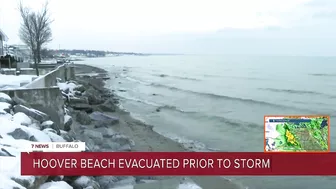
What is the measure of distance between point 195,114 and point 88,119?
879 cm

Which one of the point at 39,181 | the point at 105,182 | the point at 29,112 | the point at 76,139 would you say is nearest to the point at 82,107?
the point at 76,139

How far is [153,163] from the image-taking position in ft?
18.9

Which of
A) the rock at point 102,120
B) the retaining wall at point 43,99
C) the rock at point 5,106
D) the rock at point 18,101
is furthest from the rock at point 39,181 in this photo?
the rock at point 102,120

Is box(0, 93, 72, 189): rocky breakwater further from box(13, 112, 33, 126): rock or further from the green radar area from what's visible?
the green radar area

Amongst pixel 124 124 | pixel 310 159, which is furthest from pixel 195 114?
pixel 310 159

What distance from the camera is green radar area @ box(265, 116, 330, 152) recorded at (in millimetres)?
5910

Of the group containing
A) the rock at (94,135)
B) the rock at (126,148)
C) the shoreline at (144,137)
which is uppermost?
the rock at (94,135)

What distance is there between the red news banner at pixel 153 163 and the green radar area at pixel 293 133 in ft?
0.68

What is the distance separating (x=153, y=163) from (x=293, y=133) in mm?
2360

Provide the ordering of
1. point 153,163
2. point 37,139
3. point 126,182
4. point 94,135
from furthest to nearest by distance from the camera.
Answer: point 94,135 < point 126,182 < point 37,139 < point 153,163

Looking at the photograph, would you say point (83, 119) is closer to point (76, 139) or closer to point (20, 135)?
point (76, 139)

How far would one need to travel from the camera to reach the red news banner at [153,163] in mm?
5754

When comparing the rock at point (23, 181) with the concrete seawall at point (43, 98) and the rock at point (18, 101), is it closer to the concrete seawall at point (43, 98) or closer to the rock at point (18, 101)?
the rock at point (18, 101)

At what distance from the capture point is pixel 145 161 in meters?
5.80
